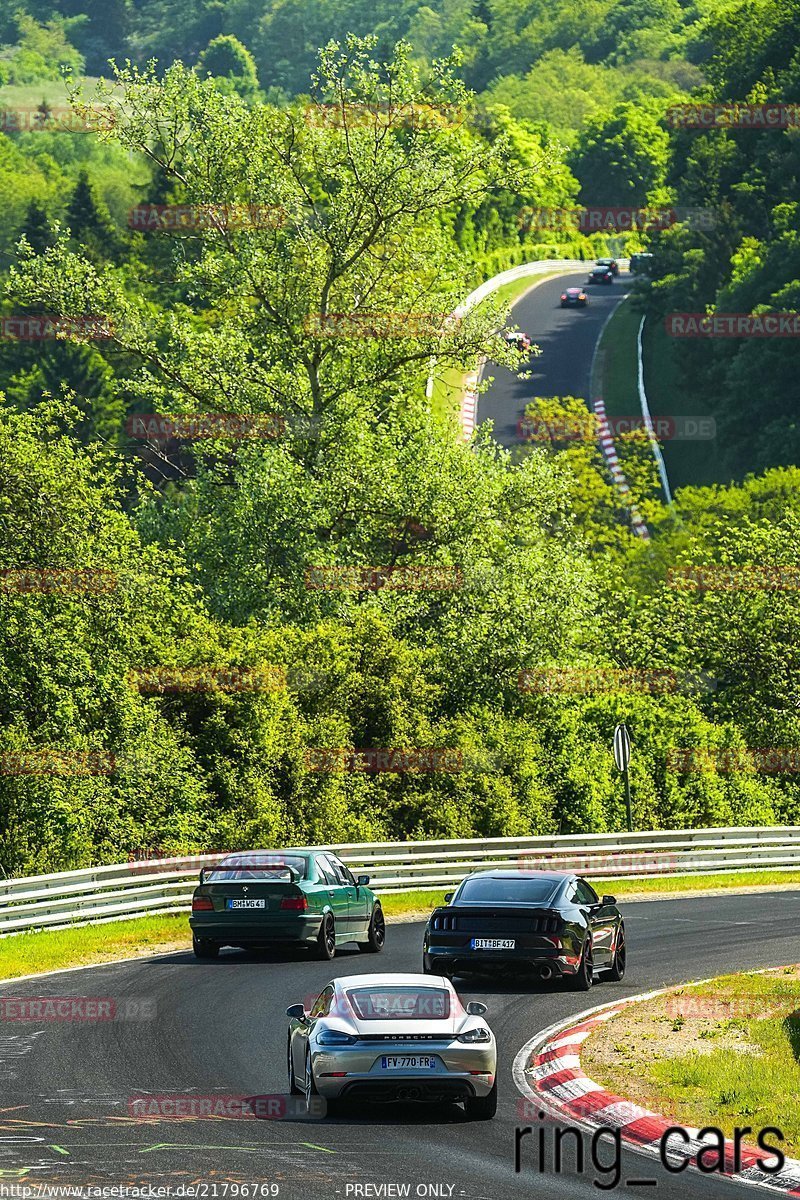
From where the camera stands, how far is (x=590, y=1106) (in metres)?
12.6

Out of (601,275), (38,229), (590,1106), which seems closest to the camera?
(590,1106)

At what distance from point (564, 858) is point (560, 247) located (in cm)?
12419

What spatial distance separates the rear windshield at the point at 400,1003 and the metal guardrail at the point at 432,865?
1311 centimetres

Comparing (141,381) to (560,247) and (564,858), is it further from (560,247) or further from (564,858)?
(560,247)

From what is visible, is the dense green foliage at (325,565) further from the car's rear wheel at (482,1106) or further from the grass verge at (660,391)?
the grass verge at (660,391)

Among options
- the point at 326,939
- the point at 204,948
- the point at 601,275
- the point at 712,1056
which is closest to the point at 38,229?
the point at 601,275

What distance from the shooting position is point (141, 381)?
146ft

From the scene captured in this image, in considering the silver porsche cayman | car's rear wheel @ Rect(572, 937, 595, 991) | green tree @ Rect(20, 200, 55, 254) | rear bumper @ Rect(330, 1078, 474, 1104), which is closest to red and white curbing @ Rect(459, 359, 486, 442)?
green tree @ Rect(20, 200, 55, 254)

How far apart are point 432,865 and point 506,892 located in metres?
13.6

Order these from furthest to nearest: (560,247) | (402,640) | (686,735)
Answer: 1. (560,247)
2. (686,735)
3. (402,640)

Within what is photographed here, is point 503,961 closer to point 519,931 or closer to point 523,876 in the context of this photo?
point 519,931

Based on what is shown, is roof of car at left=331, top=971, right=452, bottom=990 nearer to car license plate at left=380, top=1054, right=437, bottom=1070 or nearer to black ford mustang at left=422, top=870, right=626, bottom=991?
car license plate at left=380, top=1054, right=437, bottom=1070

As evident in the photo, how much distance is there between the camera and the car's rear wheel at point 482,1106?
1215 cm

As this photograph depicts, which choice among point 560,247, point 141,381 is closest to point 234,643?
point 141,381
